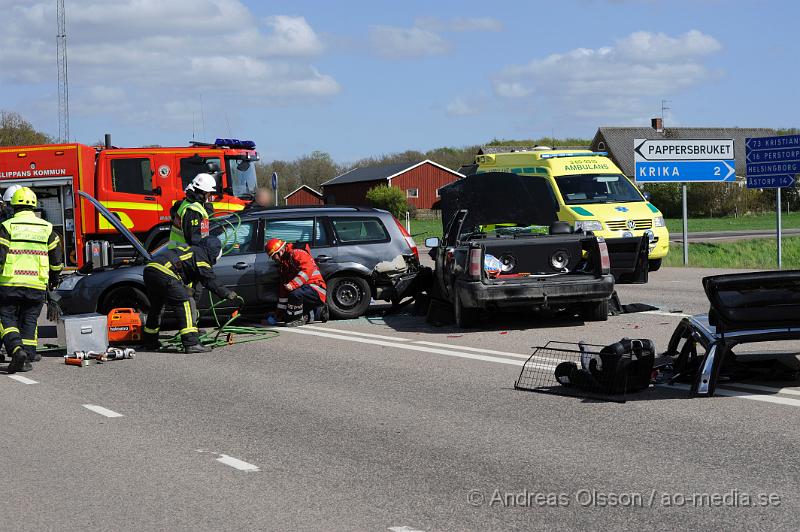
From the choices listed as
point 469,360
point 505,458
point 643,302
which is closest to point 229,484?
point 505,458

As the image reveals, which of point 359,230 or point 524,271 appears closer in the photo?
point 524,271

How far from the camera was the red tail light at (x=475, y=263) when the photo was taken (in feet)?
41.3

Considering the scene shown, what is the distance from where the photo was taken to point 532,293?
494 inches

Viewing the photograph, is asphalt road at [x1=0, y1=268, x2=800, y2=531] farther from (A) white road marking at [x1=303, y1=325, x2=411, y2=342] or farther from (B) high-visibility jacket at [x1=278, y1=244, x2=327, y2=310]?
(B) high-visibility jacket at [x1=278, y1=244, x2=327, y2=310]

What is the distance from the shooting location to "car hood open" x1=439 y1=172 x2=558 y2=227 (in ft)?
48.2

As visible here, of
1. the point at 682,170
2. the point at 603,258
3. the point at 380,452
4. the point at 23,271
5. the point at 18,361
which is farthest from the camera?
the point at 682,170

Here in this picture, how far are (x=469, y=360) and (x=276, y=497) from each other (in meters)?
5.15

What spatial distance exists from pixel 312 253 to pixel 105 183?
7825 mm

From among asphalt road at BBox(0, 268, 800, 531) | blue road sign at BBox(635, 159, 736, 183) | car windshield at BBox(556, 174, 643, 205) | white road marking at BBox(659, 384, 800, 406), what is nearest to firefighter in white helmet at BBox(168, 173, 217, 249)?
asphalt road at BBox(0, 268, 800, 531)

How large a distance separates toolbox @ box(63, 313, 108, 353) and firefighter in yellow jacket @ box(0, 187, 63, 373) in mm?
411

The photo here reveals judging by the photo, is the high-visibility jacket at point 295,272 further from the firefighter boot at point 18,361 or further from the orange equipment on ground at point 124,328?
the firefighter boot at point 18,361

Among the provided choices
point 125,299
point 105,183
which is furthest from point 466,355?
point 105,183

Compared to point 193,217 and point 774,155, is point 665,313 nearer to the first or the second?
point 193,217

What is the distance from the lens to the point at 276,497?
593 cm
